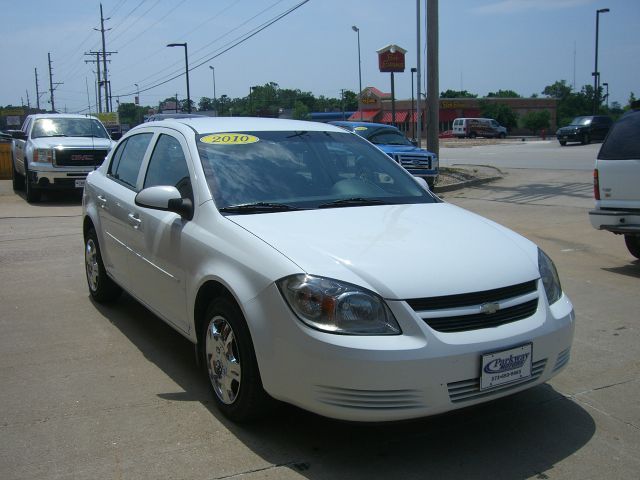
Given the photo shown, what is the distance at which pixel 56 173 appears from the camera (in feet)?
47.1

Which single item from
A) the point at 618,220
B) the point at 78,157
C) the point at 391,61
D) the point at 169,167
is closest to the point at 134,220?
the point at 169,167

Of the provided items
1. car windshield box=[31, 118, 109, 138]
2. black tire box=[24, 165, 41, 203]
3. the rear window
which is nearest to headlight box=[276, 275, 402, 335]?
the rear window

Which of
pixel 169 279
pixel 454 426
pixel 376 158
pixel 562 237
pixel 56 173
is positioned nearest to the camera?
pixel 454 426

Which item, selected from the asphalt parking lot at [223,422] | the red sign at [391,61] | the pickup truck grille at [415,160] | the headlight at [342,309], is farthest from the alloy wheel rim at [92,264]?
the red sign at [391,61]

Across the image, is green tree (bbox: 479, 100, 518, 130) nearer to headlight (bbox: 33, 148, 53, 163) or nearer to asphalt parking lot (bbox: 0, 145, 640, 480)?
headlight (bbox: 33, 148, 53, 163)

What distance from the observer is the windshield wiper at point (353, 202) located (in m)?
4.25

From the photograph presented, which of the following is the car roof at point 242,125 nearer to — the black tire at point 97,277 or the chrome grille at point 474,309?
the black tire at point 97,277

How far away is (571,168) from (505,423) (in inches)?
737

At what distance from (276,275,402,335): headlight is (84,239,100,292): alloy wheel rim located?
11.6 ft

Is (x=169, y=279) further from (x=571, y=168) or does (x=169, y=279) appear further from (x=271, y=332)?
(x=571, y=168)

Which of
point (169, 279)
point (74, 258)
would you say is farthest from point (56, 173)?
point (169, 279)

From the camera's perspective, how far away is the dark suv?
37438 millimetres

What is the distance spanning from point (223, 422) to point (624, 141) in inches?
231

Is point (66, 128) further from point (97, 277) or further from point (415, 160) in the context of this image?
point (97, 277)
